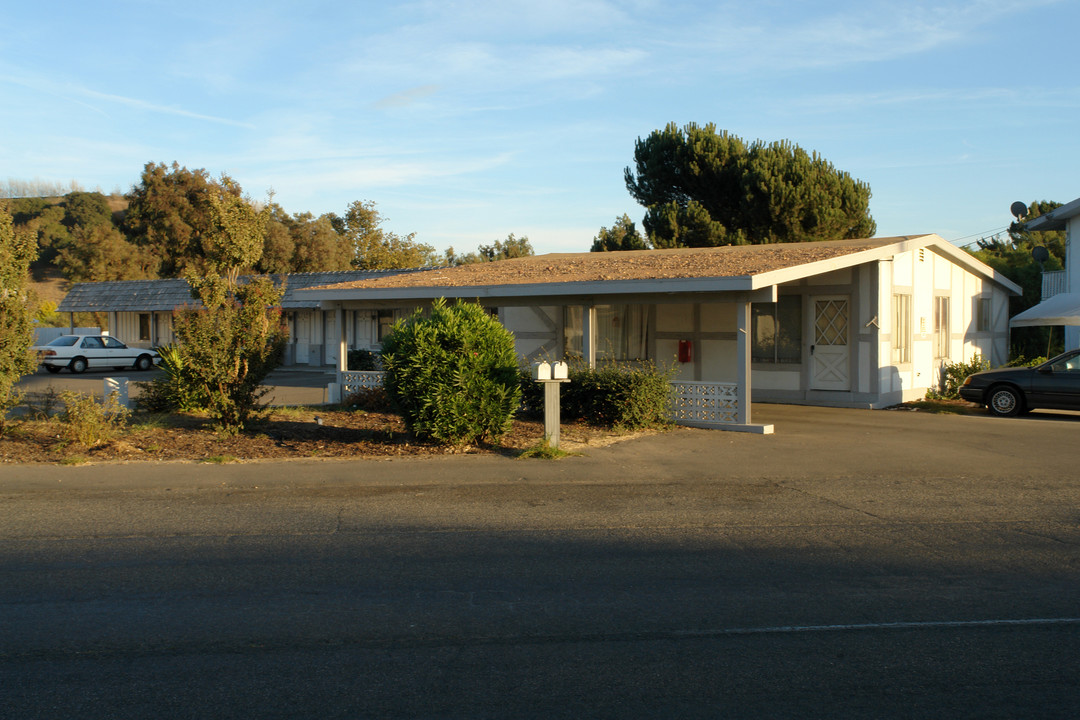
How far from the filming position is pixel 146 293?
35.7 metres

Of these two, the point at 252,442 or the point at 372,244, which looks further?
the point at 372,244

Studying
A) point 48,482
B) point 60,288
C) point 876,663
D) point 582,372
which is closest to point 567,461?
point 582,372

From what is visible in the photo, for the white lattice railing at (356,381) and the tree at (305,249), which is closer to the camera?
the white lattice railing at (356,381)

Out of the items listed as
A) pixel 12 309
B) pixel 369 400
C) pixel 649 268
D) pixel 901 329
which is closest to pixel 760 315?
pixel 901 329

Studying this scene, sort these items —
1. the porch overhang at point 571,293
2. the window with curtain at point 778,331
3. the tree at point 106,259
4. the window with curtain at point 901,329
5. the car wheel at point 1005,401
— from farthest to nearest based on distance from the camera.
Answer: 1. the tree at point 106,259
2. the window with curtain at point 778,331
3. the window with curtain at point 901,329
4. the car wheel at point 1005,401
5. the porch overhang at point 571,293

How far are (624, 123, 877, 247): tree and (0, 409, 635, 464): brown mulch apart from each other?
64.9 ft

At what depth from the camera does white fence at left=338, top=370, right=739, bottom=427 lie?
1412 centimetres

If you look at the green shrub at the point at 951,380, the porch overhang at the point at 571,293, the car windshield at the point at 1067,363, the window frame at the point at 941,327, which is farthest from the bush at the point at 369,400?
the car windshield at the point at 1067,363

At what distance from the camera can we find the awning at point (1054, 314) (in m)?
18.4

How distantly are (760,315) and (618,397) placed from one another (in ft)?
19.3

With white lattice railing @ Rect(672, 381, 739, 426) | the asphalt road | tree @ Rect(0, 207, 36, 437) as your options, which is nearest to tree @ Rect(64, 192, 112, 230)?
tree @ Rect(0, 207, 36, 437)

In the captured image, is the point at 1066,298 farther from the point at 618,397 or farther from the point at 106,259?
the point at 106,259

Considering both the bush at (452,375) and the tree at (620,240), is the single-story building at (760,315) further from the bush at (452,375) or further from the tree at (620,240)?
the tree at (620,240)

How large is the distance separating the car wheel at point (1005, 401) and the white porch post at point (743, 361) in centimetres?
580
